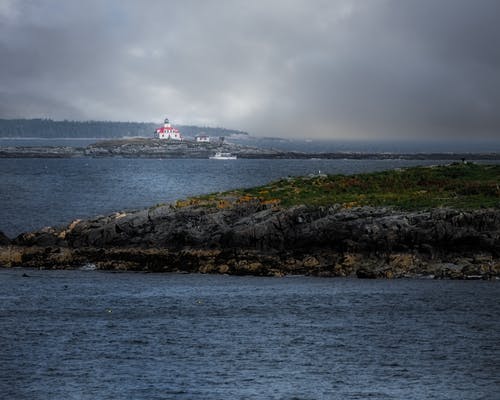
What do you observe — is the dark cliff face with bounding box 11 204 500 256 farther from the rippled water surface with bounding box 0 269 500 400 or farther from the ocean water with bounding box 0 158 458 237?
the ocean water with bounding box 0 158 458 237

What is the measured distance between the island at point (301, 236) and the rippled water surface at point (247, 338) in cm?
353

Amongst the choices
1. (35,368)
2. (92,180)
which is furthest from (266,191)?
(92,180)

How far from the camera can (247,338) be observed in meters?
37.7

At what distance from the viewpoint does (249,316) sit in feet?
137

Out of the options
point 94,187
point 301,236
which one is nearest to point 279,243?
point 301,236

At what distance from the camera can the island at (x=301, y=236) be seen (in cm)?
5334

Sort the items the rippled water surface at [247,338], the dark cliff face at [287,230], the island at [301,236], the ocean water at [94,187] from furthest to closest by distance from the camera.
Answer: the ocean water at [94,187] < the dark cliff face at [287,230] < the island at [301,236] < the rippled water surface at [247,338]

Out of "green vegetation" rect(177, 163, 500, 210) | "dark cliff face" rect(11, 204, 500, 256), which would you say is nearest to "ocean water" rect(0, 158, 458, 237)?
"dark cliff face" rect(11, 204, 500, 256)

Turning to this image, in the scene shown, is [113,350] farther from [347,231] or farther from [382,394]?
[347,231]

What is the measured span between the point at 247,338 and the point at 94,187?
97.8 metres

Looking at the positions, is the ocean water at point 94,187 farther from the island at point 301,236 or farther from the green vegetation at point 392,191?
the green vegetation at point 392,191

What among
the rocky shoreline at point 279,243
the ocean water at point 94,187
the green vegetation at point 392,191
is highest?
the green vegetation at point 392,191

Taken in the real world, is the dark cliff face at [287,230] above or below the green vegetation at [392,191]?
below

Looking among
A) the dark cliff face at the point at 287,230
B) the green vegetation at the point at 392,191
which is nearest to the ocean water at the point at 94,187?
the dark cliff face at the point at 287,230
